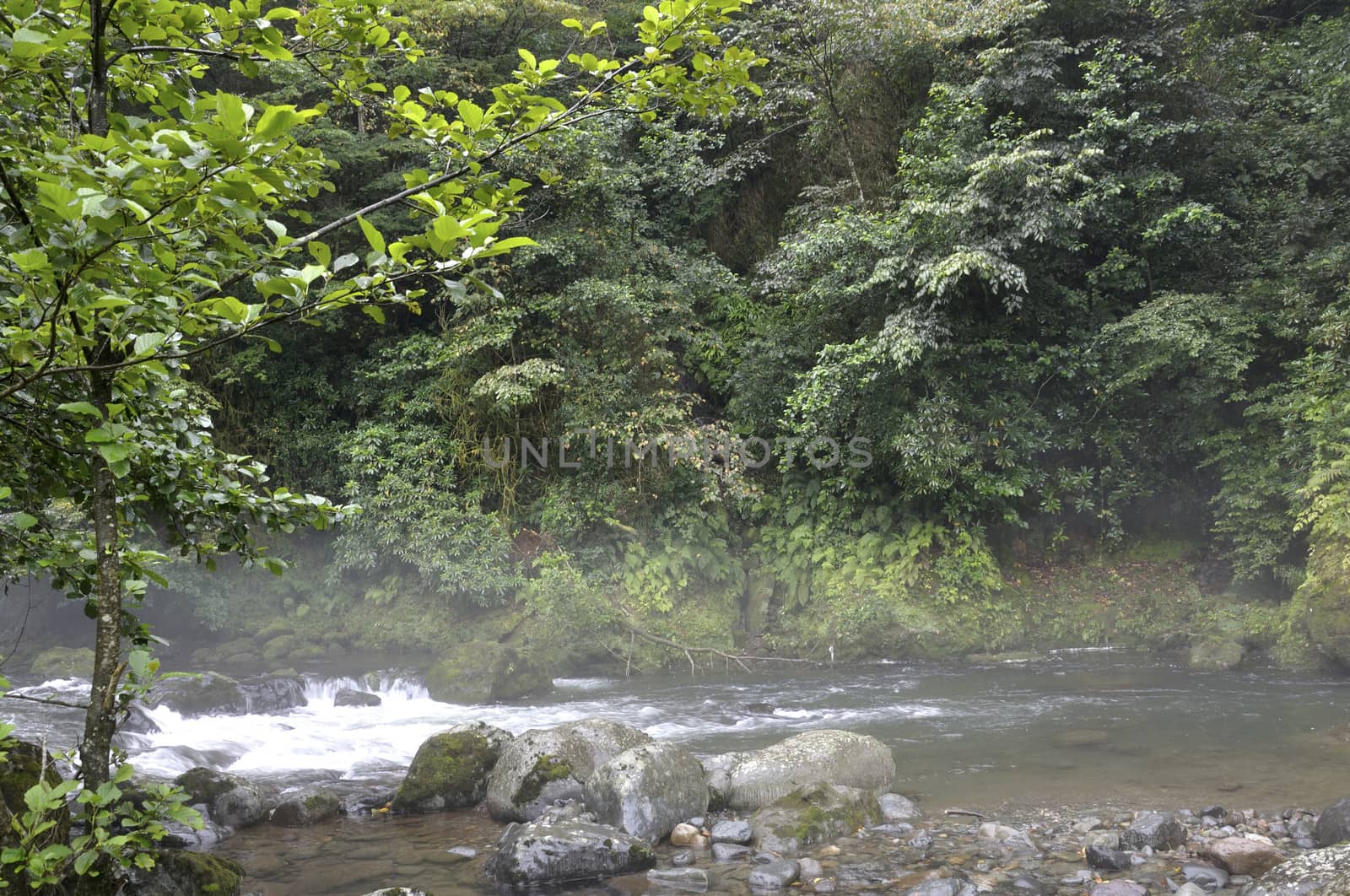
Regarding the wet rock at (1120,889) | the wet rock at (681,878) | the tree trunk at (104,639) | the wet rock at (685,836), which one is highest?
the tree trunk at (104,639)

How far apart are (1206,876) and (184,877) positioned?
18.6ft

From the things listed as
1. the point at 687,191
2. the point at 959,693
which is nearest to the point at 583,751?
the point at 959,693

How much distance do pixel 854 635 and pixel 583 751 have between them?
5945 mm

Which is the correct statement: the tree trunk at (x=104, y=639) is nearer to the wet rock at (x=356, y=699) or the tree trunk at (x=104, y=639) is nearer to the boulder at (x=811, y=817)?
the boulder at (x=811, y=817)

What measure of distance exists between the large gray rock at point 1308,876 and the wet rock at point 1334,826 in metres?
1.11

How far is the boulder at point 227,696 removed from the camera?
970cm

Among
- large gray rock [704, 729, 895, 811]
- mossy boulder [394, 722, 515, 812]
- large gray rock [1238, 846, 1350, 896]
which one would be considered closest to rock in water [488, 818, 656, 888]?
large gray rock [704, 729, 895, 811]

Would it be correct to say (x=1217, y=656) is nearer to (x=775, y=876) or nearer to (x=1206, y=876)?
(x=1206, y=876)

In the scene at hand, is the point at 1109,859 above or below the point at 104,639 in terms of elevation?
below

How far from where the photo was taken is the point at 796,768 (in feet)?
22.1

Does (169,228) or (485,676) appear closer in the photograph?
(169,228)

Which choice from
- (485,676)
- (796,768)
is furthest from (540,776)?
(485,676)

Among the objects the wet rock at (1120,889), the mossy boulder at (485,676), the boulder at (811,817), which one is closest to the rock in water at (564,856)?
the boulder at (811,817)

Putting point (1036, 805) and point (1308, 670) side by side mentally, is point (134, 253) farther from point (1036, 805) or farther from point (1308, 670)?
point (1308, 670)
